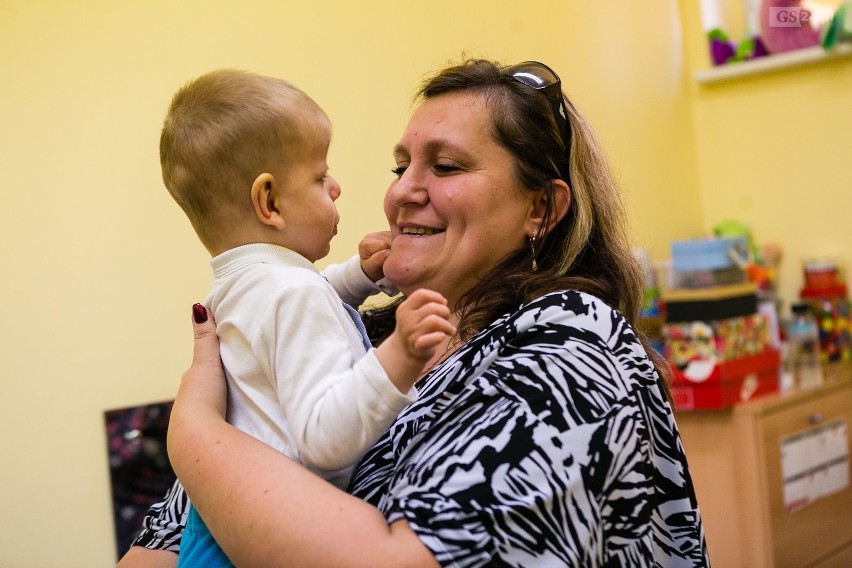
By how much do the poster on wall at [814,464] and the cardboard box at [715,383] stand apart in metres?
0.22

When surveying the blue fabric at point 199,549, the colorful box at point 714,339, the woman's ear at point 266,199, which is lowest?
the colorful box at point 714,339

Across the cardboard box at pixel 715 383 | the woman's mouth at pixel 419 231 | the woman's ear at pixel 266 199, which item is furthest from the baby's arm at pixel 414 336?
the cardboard box at pixel 715 383

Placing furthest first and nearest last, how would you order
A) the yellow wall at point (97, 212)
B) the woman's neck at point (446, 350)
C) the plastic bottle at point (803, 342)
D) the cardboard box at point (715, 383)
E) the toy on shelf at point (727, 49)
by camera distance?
the toy on shelf at point (727, 49) < the plastic bottle at point (803, 342) < the cardboard box at point (715, 383) < the yellow wall at point (97, 212) < the woman's neck at point (446, 350)

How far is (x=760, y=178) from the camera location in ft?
13.4

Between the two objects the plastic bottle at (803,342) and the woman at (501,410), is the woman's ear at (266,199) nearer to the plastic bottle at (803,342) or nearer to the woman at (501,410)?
the woman at (501,410)

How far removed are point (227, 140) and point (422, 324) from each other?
37 cm

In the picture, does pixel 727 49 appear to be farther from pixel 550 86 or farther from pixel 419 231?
pixel 419 231

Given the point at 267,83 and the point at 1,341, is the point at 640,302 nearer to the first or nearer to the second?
the point at 267,83

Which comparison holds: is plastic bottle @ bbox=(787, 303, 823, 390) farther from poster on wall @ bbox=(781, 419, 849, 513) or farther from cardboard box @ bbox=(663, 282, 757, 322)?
cardboard box @ bbox=(663, 282, 757, 322)

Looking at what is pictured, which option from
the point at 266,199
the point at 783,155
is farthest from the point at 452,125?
the point at 783,155

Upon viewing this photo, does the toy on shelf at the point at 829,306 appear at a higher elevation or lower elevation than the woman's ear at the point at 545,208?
lower

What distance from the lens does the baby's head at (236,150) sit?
1.17 m

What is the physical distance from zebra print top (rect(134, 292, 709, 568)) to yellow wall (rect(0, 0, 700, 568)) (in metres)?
1.25

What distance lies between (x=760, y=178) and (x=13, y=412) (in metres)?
3.14
